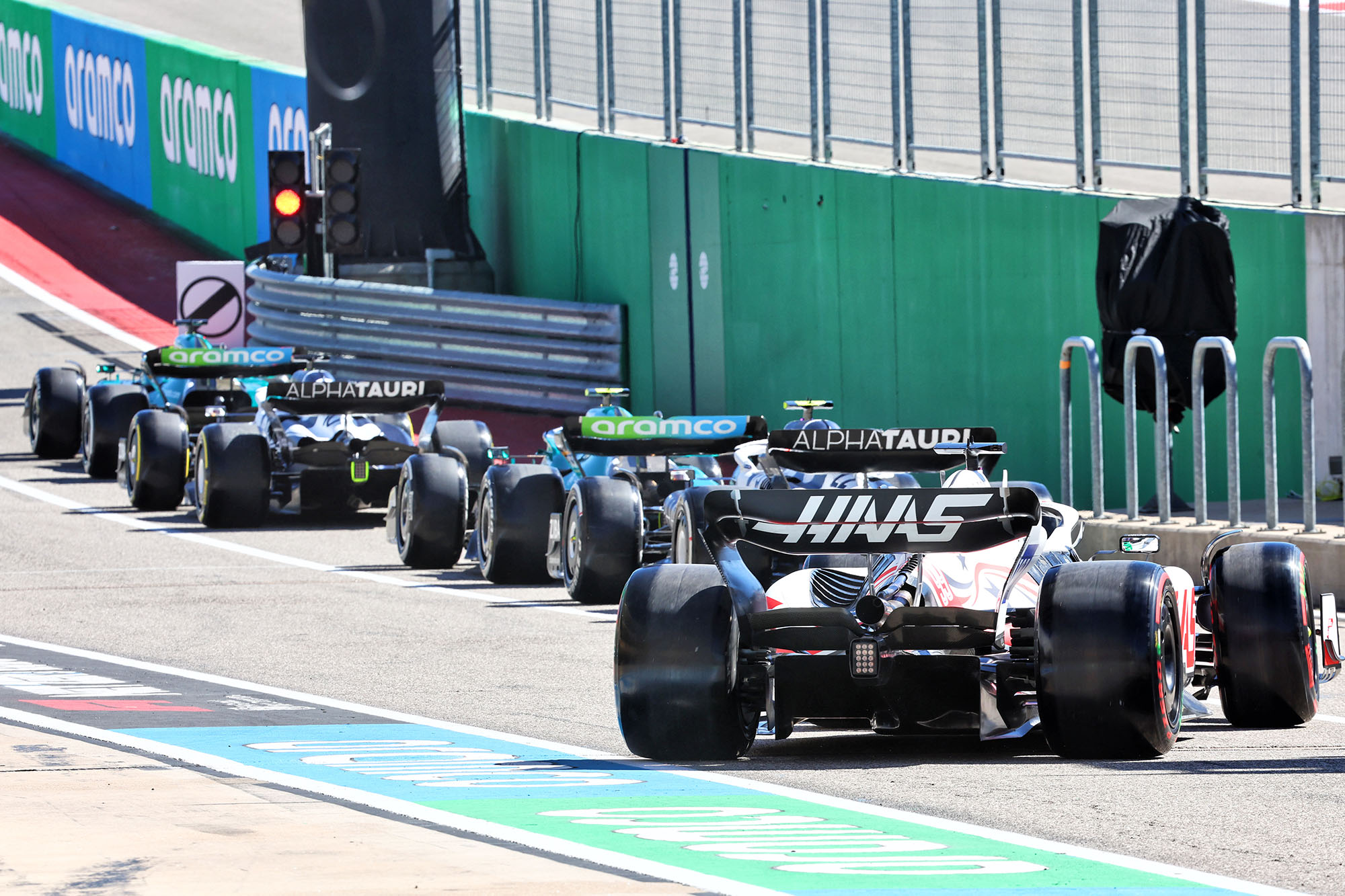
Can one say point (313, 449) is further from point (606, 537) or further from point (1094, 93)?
point (1094, 93)

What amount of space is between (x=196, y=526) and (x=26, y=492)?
2923 mm

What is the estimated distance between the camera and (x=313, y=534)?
17.8 meters

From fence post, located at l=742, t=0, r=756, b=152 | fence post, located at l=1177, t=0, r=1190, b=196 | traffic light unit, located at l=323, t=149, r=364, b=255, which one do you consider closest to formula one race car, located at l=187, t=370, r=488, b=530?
traffic light unit, located at l=323, t=149, r=364, b=255

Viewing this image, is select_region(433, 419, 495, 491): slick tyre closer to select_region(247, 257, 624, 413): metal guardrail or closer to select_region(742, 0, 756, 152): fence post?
select_region(742, 0, 756, 152): fence post

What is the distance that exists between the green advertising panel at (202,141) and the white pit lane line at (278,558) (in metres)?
14.5

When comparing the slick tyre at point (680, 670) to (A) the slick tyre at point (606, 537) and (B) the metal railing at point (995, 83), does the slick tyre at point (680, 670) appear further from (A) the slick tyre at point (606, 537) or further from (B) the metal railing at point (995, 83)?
(B) the metal railing at point (995, 83)

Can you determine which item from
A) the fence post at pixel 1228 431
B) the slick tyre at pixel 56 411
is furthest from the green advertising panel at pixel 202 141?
the fence post at pixel 1228 431

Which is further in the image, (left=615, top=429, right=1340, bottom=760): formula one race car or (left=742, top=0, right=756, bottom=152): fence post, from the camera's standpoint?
(left=742, top=0, right=756, bottom=152): fence post

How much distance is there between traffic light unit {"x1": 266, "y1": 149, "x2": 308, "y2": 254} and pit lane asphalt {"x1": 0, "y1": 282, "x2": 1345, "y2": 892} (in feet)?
12.1

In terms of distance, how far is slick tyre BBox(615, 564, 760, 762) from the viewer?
7.59 m

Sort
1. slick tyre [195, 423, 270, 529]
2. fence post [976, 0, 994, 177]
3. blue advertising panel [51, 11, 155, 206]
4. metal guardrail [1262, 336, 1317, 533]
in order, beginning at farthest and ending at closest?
blue advertising panel [51, 11, 155, 206], fence post [976, 0, 994, 177], slick tyre [195, 423, 270, 529], metal guardrail [1262, 336, 1317, 533]

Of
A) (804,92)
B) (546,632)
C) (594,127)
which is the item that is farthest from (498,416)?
(546,632)

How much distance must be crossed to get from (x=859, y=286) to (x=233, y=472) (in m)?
6.10

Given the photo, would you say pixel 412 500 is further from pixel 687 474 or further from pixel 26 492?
pixel 26 492
